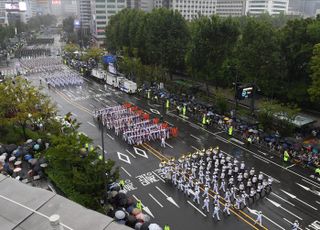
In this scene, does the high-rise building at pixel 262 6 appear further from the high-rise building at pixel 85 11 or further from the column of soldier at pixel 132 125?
the column of soldier at pixel 132 125

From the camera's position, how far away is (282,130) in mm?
31469

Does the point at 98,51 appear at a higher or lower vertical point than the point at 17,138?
higher

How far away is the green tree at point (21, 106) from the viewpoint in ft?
93.8

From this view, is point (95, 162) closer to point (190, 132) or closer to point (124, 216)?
point (124, 216)

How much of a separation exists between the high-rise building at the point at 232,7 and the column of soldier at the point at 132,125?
133261 mm

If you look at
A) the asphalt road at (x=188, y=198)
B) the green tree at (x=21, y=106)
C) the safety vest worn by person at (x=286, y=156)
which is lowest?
the asphalt road at (x=188, y=198)

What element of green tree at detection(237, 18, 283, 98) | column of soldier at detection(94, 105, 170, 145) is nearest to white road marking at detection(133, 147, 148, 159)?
column of soldier at detection(94, 105, 170, 145)

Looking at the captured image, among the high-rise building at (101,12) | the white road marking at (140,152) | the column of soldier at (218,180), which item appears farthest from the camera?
the high-rise building at (101,12)

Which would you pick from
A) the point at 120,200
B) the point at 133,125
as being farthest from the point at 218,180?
the point at 133,125

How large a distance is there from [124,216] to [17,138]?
58.2 feet

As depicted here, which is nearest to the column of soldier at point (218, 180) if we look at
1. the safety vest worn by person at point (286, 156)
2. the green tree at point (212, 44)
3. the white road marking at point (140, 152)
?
the white road marking at point (140, 152)

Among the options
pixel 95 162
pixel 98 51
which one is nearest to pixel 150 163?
pixel 95 162

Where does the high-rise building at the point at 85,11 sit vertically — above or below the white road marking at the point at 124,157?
above

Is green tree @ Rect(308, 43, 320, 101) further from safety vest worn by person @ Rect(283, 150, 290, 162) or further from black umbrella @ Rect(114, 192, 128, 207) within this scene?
black umbrella @ Rect(114, 192, 128, 207)
